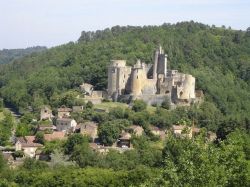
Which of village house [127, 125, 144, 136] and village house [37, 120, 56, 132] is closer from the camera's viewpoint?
village house [127, 125, 144, 136]

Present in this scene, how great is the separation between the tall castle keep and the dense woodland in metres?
2.10

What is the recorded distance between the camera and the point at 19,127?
5862 centimetres

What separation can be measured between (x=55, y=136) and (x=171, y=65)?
1117 inches

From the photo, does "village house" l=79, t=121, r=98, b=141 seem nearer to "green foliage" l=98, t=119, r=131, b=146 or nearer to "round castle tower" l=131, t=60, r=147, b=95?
"green foliage" l=98, t=119, r=131, b=146

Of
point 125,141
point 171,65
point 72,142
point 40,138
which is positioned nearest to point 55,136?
point 40,138

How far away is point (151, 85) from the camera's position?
63.2 meters

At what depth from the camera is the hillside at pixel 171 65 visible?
233 feet

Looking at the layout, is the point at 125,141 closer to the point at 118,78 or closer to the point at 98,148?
the point at 98,148

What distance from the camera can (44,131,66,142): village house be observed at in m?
53.1

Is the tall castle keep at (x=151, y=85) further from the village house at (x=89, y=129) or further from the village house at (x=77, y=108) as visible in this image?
the village house at (x=89, y=129)

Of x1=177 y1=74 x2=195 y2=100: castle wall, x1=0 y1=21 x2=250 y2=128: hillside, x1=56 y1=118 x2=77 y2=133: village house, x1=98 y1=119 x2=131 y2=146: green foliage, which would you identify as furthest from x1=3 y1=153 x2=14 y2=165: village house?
x1=177 y1=74 x2=195 y2=100: castle wall

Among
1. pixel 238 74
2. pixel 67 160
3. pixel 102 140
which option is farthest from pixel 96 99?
pixel 238 74

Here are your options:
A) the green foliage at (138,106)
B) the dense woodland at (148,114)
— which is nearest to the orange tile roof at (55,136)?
the dense woodland at (148,114)

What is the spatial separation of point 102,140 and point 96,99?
43.0ft
